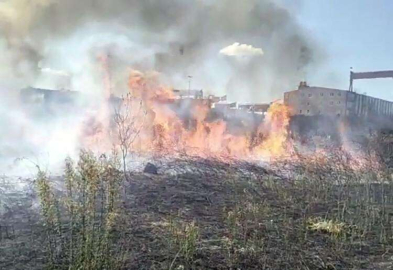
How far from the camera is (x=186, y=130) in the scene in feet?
64.8

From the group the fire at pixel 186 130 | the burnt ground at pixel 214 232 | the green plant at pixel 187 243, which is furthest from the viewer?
the fire at pixel 186 130

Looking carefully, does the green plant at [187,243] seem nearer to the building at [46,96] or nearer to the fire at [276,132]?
the fire at [276,132]

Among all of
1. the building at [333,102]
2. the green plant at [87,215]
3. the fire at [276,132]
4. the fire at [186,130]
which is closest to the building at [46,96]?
the fire at [186,130]

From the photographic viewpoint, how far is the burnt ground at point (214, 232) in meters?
5.29

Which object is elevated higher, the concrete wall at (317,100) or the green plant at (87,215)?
the concrete wall at (317,100)

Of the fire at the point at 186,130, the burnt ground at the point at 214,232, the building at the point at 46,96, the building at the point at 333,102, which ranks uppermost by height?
the building at the point at 333,102

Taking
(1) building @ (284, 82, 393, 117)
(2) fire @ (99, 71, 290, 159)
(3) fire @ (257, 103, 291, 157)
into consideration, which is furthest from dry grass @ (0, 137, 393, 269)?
(1) building @ (284, 82, 393, 117)

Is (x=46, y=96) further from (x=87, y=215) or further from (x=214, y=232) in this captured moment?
(x=87, y=215)

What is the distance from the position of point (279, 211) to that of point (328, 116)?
2440cm

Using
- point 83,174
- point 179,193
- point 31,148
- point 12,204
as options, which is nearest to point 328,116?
point 31,148

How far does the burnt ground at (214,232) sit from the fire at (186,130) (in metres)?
7.59

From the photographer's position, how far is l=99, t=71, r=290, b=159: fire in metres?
17.9

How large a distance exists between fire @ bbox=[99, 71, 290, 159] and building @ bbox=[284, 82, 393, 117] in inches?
502

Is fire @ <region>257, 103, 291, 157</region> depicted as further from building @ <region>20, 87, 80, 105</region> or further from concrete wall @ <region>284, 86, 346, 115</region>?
concrete wall @ <region>284, 86, 346, 115</region>
